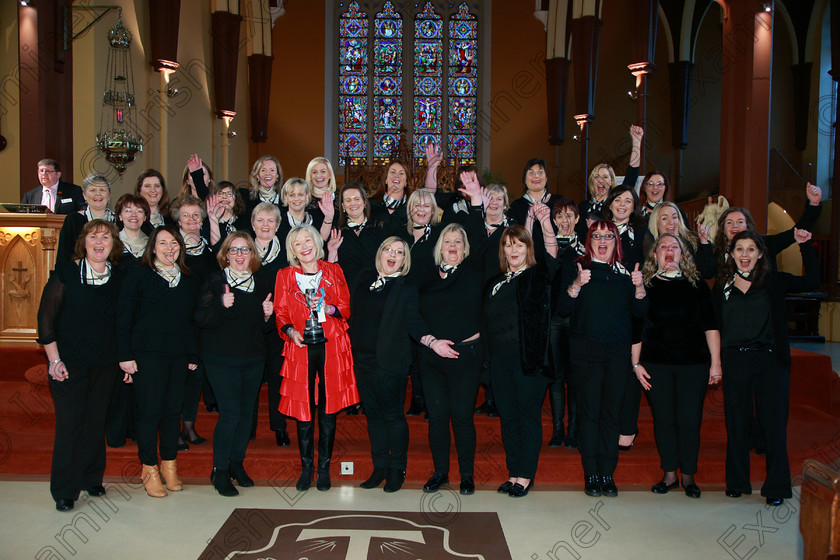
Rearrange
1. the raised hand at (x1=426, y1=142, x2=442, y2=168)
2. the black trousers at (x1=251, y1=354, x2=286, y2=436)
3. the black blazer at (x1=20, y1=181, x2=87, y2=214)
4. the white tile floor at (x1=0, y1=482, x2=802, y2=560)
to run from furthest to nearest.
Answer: the black blazer at (x1=20, y1=181, x2=87, y2=214)
the raised hand at (x1=426, y1=142, x2=442, y2=168)
the black trousers at (x1=251, y1=354, x2=286, y2=436)
the white tile floor at (x1=0, y1=482, x2=802, y2=560)

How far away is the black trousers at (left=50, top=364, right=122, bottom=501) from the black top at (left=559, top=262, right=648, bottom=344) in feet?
9.11

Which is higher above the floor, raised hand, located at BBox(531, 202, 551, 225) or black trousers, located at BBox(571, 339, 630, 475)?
raised hand, located at BBox(531, 202, 551, 225)

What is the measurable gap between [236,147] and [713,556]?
44.1 feet

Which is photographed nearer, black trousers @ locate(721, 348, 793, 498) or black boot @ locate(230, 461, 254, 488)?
black trousers @ locate(721, 348, 793, 498)

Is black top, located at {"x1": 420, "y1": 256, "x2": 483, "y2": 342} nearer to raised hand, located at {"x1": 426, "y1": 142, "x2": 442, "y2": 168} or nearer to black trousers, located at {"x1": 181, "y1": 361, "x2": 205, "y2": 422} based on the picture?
raised hand, located at {"x1": 426, "y1": 142, "x2": 442, "y2": 168}

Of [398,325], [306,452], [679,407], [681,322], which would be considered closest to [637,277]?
[681,322]

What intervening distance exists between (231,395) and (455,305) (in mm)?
1439

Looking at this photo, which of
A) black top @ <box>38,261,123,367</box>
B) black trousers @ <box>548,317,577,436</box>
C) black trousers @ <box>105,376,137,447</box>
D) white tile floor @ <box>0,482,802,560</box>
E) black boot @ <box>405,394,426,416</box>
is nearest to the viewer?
white tile floor @ <box>0,482,802,560</box>

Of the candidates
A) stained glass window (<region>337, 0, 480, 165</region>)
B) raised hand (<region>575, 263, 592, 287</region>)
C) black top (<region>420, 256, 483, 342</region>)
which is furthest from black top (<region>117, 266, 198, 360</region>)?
stained glass window (<region>337, 0, 480, 165</region>)

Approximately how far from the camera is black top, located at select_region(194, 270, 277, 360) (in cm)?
403

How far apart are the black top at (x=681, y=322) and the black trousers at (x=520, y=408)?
0.74 meters

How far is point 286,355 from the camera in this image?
4.13 metres

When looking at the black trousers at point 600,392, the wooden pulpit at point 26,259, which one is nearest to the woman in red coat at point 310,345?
the black trousers at point 600,392

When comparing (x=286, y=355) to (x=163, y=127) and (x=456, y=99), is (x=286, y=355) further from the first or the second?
(x=456, y=99)
